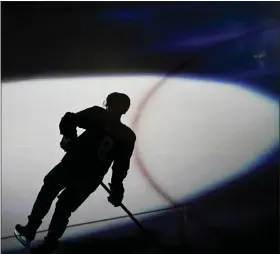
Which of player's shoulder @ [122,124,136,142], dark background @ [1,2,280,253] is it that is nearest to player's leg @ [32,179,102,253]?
player's shoulder @ [122,124,136,142]

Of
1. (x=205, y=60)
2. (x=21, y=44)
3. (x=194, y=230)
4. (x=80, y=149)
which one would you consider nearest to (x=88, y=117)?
(x=80, y=149)

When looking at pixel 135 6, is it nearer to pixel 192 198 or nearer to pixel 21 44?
pixel 21 44

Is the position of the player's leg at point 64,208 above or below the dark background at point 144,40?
below

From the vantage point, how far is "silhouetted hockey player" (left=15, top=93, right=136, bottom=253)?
1.82 meters

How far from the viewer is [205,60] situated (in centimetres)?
182

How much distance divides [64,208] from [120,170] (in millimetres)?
289

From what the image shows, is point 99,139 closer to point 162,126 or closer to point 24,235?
point 162,126

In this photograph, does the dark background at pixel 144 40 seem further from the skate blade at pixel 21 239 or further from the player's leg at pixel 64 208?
the skate blade at pixel 21 239

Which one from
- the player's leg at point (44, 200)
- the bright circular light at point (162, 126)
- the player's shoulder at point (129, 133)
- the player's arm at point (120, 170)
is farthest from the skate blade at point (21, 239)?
the player's shoulder at point (129, 133)

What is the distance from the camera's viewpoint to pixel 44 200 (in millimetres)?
1846

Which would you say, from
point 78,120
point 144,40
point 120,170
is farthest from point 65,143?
point 144,40

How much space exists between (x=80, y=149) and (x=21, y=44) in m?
0.50

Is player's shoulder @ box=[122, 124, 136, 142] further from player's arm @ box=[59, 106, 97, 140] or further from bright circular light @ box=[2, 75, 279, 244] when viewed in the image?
player's arm @ box=[59, 106, 97, 140]

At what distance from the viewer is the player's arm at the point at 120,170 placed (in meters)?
1.82
